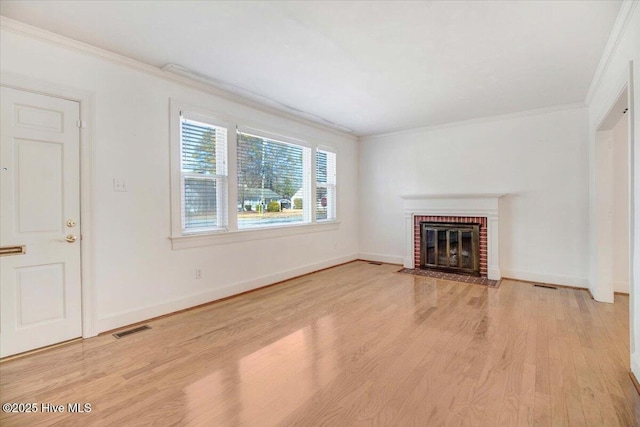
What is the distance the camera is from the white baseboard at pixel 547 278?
4.41 m

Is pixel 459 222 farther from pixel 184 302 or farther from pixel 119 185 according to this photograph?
pixel 119 185

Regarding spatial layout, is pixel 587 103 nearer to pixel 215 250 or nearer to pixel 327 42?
pixel 327 42

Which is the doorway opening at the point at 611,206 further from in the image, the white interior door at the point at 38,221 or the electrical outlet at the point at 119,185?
the white interior door at the point at 38,221

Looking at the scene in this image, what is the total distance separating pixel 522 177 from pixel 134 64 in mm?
5428

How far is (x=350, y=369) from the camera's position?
230 centimetres

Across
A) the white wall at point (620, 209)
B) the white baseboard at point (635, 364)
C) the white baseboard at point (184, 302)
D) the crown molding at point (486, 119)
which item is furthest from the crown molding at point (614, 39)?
the white baseboard at point (184, 302)

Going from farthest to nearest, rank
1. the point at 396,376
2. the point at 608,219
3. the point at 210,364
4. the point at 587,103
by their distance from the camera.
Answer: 1. the point at 587,103
2. the point at 608,219
3. the point at 210,364
4. the point at 396,376

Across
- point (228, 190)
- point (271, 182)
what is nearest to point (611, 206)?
point (271, 182)

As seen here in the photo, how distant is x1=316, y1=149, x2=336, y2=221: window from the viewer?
5.76 meters

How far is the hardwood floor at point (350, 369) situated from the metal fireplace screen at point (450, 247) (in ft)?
4.95

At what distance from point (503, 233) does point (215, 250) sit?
4465 mm

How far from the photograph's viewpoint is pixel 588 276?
4.33 meters

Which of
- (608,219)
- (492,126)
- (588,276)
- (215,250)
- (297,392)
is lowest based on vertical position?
(297,392)

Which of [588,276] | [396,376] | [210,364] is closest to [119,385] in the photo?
[210,364]
